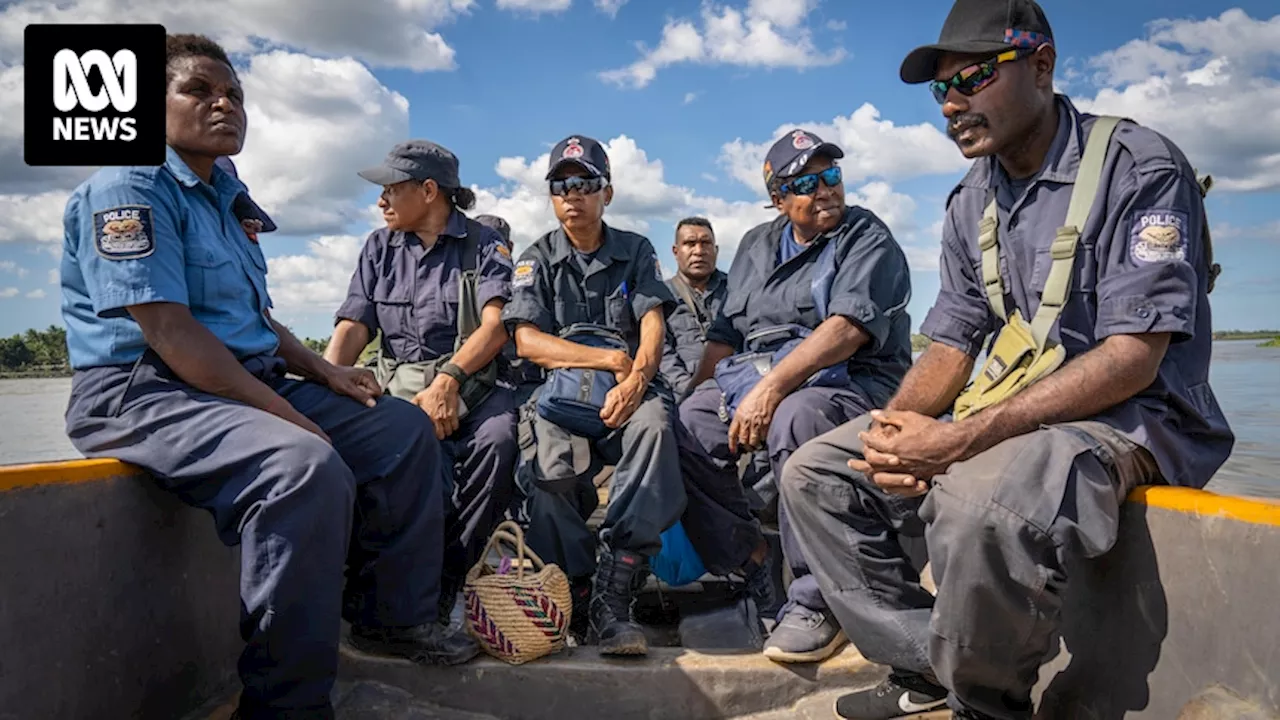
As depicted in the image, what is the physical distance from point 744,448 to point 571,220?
1.22m

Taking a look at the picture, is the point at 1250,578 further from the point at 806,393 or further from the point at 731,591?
the point at 731,591

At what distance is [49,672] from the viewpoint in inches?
75.0

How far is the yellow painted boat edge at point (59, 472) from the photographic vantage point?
1.88 m

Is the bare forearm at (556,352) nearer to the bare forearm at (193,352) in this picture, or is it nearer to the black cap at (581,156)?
the black cap at (581,156)

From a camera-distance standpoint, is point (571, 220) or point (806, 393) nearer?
point (806, 393)

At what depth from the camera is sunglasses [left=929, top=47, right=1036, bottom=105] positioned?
2203 mm

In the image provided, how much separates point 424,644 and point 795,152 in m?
2.29

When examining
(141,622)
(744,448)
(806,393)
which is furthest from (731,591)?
(141,622)

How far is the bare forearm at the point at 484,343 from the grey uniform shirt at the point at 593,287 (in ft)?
0.20

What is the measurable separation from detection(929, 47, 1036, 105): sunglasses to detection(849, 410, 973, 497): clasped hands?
0.89 meters

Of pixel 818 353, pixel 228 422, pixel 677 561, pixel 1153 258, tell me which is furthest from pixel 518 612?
pixel 1153 258

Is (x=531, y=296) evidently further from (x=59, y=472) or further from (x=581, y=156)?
(x=59, y=472)

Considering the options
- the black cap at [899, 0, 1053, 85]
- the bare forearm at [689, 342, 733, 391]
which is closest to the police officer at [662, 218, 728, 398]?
the bare forearm at [689, 342, 733, 391]

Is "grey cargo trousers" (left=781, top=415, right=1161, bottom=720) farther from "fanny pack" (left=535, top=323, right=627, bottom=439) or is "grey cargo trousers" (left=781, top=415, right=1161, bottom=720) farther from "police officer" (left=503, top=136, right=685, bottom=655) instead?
"fanny pack" (left=535, top=323, right=627, bottom=439)
